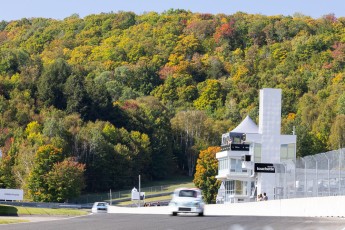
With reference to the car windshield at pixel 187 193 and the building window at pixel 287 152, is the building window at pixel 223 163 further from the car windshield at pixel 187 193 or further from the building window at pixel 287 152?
the car windshield at pixel 187 193

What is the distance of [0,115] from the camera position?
561 ft

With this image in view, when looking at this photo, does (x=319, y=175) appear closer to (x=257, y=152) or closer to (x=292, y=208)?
(x=292, y=208)

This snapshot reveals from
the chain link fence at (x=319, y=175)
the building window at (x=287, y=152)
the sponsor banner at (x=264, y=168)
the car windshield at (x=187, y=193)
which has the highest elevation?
the building window at (x=287, y=152)

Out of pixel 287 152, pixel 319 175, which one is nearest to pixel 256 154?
pixel 287 152

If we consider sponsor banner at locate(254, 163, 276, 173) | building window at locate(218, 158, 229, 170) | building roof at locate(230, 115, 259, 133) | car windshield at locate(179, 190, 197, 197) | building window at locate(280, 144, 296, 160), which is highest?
building roof at locate(230, 115, 259, 133)

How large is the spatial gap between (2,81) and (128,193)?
37358mm

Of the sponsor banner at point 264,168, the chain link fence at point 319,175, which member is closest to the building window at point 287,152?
the sponsor banner at point 264,168

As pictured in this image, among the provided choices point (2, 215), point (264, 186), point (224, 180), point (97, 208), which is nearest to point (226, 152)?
point (224, 180)

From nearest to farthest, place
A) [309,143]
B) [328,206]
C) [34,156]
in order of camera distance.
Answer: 1. [328,206]
2. [34,156]
3. [309,143]

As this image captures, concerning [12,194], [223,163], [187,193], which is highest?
[223,163]

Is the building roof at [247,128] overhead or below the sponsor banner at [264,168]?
overhead

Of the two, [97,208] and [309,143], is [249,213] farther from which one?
[309,143]

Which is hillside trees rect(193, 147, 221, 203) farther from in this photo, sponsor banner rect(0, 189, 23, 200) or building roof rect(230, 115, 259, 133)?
sponsor banner rect(0, 189, 23, 200)

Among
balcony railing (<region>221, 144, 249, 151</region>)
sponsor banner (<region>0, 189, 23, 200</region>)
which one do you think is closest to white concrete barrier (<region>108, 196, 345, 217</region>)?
balcony railing (<region>221, 144, 249, 151</region>)
